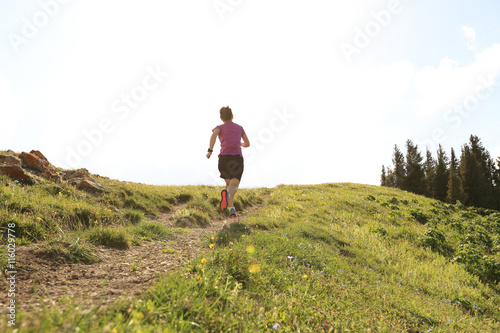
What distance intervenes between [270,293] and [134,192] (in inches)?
306

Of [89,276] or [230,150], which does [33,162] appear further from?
[89,276]

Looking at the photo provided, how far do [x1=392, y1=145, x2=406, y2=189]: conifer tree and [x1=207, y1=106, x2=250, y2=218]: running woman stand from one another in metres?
56.4

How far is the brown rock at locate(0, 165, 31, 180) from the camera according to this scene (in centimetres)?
710

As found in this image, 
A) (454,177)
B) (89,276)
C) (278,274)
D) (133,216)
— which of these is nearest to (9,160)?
(133,216)

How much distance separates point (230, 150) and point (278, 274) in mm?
4817

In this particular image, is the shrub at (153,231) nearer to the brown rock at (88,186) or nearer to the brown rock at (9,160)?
the brown rock at (88,186)

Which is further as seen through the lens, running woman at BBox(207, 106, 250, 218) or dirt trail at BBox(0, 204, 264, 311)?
running woman at BBox(207, 106, 250, 218)

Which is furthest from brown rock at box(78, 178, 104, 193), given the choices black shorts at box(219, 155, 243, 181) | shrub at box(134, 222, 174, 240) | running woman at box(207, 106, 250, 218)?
black shorts at box(219, 155, 243, 181)

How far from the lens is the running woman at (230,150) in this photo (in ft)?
27.5

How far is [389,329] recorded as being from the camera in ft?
12.4

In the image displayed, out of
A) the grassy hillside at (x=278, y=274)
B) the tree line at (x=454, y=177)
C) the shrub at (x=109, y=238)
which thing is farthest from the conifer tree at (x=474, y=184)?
the shrub at (x=109, y=238)

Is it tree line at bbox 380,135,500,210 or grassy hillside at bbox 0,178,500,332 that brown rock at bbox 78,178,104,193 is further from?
tree line at bbox 380,135,500,210

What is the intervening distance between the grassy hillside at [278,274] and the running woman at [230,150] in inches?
55.4

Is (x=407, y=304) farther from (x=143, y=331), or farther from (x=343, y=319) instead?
(x=143, y=331)
